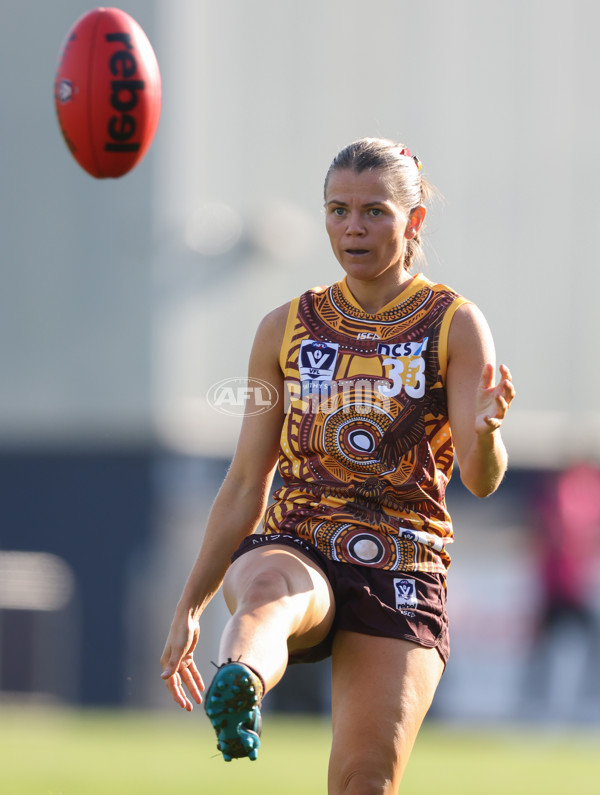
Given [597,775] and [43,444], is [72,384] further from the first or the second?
[597,775]

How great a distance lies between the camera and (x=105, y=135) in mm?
4918

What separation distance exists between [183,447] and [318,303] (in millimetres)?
11208

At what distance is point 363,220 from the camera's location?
12.2ft

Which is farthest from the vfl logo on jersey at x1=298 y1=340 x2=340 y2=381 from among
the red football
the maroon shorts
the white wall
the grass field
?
the white wall

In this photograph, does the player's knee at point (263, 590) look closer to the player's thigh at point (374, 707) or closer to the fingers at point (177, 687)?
the player's thigh at point (374, 707)

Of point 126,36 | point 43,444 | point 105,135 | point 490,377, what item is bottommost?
point 43,444

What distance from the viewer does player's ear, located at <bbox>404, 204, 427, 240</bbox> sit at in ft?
12.6

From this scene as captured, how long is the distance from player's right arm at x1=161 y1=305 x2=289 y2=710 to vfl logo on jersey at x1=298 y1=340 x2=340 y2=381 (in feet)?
0.34

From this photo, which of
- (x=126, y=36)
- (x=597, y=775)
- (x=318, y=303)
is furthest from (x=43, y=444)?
(x=318, y=303)

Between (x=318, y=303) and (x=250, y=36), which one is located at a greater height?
(x=250, y=36)

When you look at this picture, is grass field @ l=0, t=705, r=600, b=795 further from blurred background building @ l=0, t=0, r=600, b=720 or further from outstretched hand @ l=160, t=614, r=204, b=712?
blurred background building @ l=0, t=0, r=600, b=720

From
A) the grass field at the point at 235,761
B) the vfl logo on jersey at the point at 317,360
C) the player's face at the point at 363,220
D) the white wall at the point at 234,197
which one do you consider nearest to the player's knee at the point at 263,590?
the vfl logo on jersey at the point at 317,360

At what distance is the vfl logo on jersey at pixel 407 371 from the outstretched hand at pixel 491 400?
24cm

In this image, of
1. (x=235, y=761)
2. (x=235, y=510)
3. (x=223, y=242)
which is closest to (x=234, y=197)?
(x=223, y=242)
